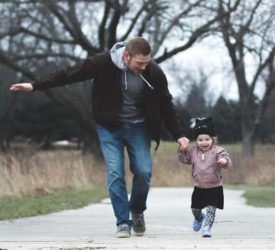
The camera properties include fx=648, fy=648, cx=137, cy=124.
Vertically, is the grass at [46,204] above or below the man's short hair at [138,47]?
below

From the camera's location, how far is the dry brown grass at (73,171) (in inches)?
505

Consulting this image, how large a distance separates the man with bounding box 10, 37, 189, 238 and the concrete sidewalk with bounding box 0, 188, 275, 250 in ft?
1.46

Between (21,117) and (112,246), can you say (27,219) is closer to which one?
(112,246)

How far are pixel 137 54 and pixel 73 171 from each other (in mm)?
10420

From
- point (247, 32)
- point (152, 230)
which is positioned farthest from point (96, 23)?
point (152, 230)

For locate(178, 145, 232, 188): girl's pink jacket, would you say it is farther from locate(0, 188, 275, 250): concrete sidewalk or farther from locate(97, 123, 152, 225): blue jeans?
locate(0, 188, 275, 250): concrete sidewalk

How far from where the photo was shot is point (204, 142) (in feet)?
18.7

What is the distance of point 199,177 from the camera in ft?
18.6

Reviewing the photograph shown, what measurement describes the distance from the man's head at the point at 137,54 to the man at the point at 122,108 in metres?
0.02

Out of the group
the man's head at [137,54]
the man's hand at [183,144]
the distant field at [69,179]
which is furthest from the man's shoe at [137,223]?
the distant field at [69,179]

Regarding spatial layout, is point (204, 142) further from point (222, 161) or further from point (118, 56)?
A: point (118, 56)

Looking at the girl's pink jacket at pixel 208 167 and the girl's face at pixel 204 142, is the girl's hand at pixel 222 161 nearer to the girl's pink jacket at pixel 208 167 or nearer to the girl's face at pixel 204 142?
the girl's pink jacket at pixel 208 167

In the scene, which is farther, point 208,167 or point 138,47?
point 208,167

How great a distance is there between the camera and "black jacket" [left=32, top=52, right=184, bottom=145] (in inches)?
215
